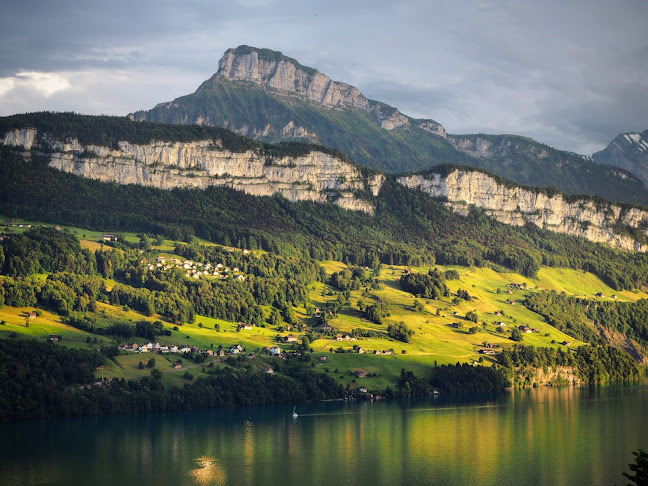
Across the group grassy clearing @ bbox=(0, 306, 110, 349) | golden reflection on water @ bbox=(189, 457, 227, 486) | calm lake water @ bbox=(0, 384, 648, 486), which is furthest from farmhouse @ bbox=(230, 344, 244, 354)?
golden reflection on water @ bbox=(189, 457, 227, 486)

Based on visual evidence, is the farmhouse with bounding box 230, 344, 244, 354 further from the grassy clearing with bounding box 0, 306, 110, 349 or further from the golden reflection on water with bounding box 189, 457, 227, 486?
the golden reflection on water with bounding box 189, 457, 227, 486

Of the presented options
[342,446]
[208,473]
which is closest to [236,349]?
[342,446]

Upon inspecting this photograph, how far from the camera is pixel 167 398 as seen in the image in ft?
483

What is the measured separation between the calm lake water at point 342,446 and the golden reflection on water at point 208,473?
0.12 m

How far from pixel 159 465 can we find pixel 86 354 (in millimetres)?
45762

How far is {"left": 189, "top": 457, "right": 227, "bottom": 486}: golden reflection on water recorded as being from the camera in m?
101

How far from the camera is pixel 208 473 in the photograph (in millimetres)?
104688

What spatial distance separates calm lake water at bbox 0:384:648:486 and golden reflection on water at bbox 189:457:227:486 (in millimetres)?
122

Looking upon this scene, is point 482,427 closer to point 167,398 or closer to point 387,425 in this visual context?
point 387,425

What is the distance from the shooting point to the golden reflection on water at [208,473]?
10071 centimetres

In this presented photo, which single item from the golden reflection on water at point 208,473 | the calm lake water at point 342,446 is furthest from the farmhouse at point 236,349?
the golden reflection on water at point 208,473

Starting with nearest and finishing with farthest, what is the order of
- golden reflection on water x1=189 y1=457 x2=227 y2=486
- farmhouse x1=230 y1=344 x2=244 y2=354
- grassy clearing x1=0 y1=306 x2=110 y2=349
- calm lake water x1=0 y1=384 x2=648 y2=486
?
golden reflection on water x1=189 y1=457 x2=227 y2=486
calm lake water x1=0 y1=384 x2=648 y2=486
grassy clearing x1=0 y1=306 x2=110 y2=349
farmhouse x1=230 y1=344 x2=244 y2=354

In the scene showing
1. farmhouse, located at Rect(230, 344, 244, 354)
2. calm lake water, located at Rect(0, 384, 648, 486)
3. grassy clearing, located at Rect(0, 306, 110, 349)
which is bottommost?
calm lake water, located at Rect(0, 384, 648, 486)

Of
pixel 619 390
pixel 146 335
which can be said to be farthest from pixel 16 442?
pixel 619 390
